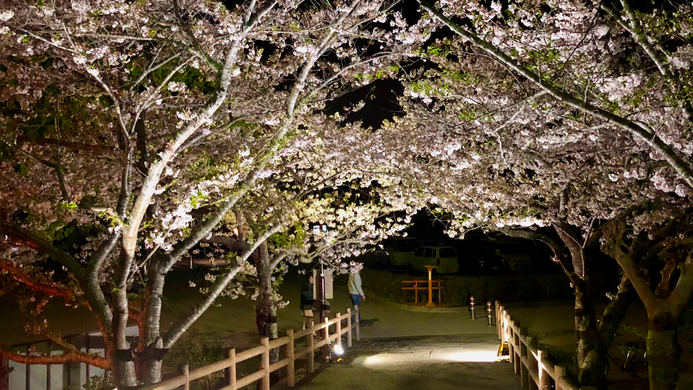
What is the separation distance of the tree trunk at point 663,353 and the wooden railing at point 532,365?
4.71ft

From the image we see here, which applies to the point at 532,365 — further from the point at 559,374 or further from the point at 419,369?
the point at 419,369

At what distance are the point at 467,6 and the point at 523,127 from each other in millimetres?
2470

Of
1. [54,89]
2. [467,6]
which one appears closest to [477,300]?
[467,6]

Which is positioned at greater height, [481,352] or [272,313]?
[272,313]

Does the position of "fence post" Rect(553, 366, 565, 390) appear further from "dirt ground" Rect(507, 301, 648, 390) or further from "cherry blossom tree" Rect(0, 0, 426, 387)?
"cherry blossom tree" Rect(0, 0, 426, 387)

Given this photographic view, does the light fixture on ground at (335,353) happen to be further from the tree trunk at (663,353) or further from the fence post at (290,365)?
the tree trunk at (663,353)

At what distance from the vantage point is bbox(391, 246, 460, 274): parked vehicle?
26141mm

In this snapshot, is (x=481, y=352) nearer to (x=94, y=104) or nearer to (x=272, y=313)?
(x=272, y=313)

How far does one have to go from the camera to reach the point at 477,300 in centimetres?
2172

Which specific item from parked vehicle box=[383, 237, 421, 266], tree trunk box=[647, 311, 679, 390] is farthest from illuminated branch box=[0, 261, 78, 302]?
parked vehicle box=[383, 237, 421, 266]

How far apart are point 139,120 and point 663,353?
795cm

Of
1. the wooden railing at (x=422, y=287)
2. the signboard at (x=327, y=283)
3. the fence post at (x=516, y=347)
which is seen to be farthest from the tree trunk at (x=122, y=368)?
the wooden railing at (x=422, y=287)

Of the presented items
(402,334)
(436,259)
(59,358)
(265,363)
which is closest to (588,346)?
(265,363)

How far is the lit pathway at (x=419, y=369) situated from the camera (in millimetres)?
9695
